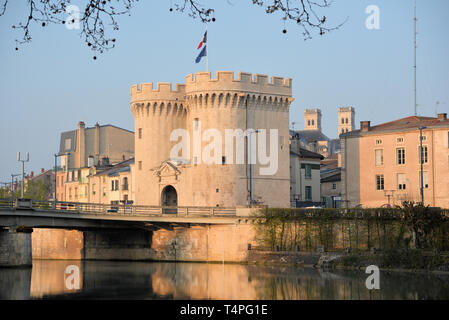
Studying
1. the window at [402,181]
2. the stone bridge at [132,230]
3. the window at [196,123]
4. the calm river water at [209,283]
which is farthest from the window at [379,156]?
the calm river water at [209,283]

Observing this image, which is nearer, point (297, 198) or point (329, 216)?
point (329, 216)

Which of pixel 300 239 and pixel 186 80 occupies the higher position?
pixel 186 80

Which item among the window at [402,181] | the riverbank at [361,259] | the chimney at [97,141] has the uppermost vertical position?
the chimney at [97,141]

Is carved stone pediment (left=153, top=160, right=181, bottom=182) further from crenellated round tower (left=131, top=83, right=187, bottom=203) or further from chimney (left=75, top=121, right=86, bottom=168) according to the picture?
chimney (left=75, top=121, right=86, bottom=168)

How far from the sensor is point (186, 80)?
6856 cm

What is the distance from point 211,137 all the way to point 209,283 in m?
23.4

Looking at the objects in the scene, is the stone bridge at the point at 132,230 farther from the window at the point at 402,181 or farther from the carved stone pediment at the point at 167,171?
the window at the point at 402,181

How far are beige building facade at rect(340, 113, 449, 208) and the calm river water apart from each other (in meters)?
14.8

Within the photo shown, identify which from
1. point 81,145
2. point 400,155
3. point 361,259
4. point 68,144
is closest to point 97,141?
point 81,145

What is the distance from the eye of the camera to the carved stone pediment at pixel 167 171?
228ft

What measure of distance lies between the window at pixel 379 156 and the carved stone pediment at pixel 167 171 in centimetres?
1681
